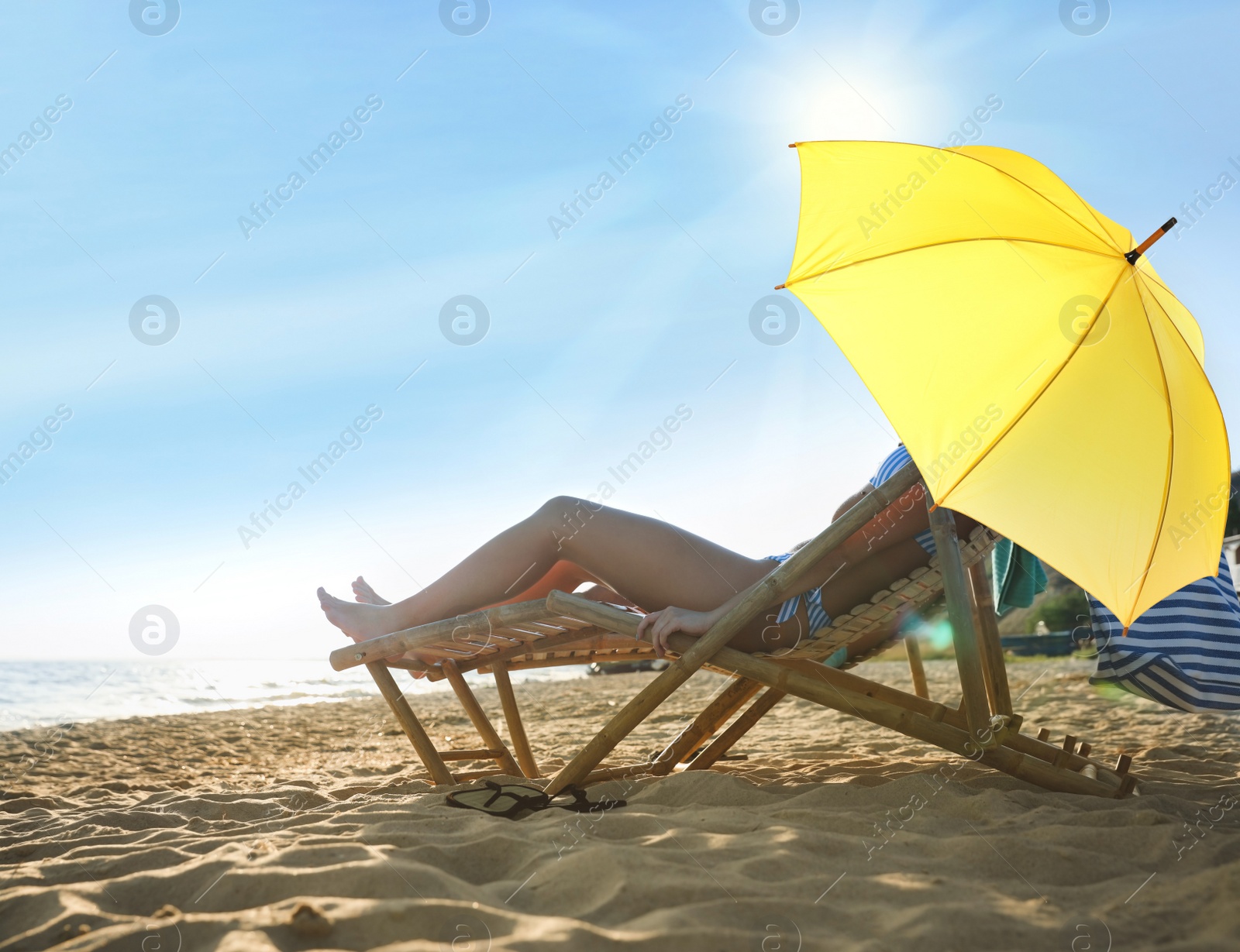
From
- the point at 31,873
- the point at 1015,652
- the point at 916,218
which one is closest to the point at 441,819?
the point at 31,873

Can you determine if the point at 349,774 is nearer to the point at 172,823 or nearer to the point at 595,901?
the point at 172,823

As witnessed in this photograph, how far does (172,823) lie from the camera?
238 centimetres

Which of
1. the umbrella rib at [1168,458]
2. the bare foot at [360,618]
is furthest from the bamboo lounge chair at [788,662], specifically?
the umbrella rib at [1168,458]

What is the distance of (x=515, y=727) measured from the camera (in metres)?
3.13

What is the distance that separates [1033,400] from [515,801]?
1761mm

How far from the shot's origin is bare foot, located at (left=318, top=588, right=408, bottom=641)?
282cm

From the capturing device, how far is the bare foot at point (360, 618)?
9.26 ft

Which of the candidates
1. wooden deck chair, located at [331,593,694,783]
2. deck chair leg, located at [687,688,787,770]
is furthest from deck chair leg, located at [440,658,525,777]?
deck chair leg, located at [687,688,787,770]

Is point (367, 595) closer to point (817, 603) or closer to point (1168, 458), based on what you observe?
point (817, 603)

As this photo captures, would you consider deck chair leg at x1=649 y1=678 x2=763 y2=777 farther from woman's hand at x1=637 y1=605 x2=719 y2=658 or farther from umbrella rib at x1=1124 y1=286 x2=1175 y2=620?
umbrella rib at x1=1124 y1=286 x2=1175 y2=620

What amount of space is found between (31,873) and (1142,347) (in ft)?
9.61

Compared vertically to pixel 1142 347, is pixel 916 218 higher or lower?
higher

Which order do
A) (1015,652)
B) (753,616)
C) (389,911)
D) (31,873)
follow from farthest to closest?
(1015,652), (753,616), (31,873), (389,911)

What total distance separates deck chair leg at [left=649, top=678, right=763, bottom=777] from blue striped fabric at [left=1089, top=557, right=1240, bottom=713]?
1079 mm
